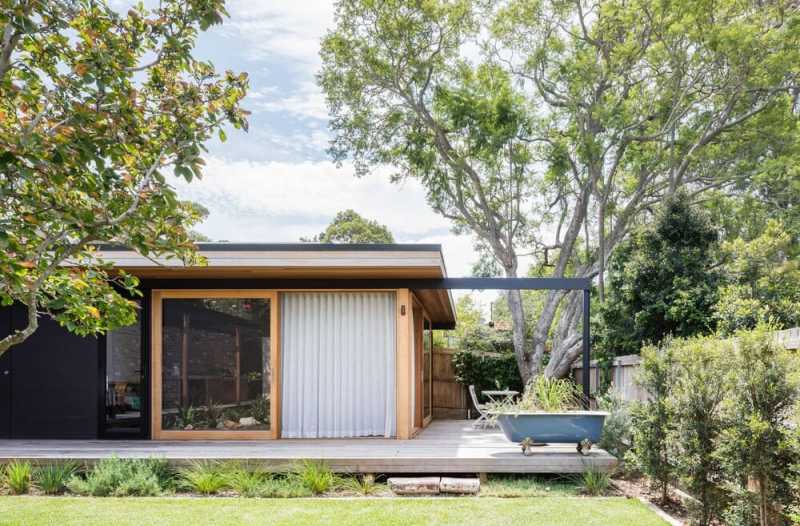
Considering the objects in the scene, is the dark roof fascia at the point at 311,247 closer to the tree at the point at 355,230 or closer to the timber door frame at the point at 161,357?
the timber door frame at the point at 161,357

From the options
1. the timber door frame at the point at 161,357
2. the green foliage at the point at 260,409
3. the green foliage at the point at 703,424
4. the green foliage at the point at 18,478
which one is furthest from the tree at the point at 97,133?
the green foliage at the point at 260,409

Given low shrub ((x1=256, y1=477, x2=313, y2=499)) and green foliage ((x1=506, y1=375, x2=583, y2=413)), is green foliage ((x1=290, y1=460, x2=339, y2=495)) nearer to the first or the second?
low shrub ((x1=256, y1=477, x2=313, y2=499))

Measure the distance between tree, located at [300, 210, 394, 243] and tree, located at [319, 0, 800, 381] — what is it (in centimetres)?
1625

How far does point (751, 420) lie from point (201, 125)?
4.16 metres

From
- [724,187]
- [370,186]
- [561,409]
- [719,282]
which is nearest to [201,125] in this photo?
[561,409]

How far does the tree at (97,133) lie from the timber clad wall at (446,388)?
39.3 feet

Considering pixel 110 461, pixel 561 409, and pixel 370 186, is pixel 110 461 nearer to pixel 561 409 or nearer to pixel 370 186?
pixel 561 409

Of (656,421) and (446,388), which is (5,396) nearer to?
(656,421)

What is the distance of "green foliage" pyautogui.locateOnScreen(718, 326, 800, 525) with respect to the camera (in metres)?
4.45

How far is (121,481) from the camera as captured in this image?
6.77 meters

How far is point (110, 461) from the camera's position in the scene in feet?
23.3

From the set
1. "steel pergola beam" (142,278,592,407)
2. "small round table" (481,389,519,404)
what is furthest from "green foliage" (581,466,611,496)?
"steel pergola beam" (142,278,592,407)

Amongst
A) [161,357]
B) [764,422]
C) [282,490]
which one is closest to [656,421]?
[764,422]

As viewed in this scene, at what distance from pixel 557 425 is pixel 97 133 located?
5.38 metres
